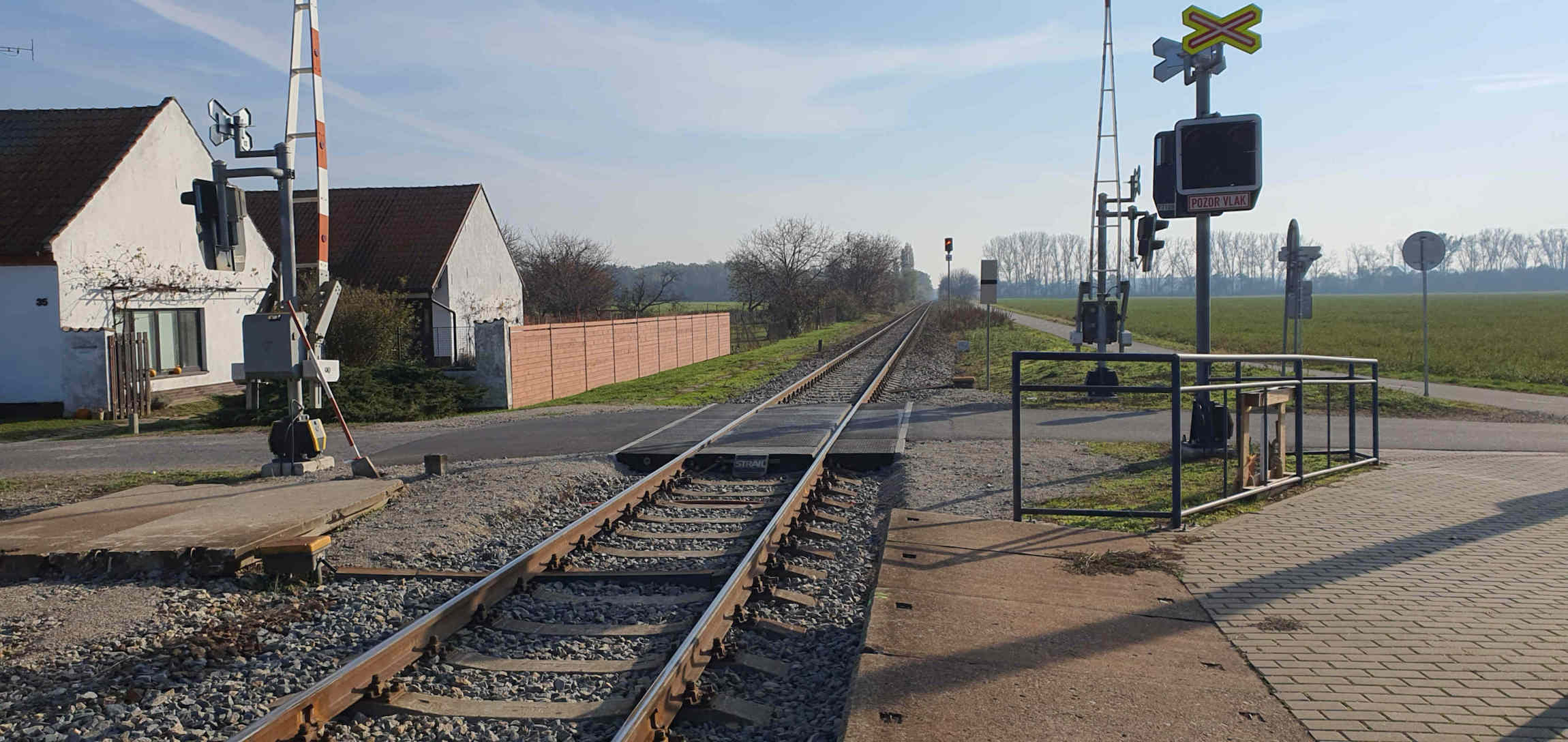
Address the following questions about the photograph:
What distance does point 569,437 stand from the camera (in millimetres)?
14930

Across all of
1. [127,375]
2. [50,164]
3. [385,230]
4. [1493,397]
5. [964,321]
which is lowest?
[1493,397]

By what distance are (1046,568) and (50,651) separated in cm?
571

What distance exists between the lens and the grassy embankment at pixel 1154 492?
8.92 meters

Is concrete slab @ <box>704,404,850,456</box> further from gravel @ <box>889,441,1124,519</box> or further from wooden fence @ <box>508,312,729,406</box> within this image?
wooden fence @ <box>508,312,729,406</box>

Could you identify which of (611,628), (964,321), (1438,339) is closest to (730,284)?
(964,321)

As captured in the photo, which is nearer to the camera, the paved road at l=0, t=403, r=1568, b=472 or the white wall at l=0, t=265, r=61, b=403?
the paved road at l=0, t=403, r=1568, b=472

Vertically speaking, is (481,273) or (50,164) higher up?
(50,164)

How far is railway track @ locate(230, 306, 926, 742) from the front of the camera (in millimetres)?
4770

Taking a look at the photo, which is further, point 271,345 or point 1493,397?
point 1493,397

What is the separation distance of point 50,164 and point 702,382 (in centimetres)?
1550

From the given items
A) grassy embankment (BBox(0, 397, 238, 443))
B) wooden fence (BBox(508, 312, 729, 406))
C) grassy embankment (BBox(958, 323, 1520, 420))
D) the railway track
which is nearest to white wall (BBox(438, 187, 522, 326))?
wooden fence (BBox(508, 312, 729, 406))

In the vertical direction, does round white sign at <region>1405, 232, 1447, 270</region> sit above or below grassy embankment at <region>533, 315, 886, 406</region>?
above

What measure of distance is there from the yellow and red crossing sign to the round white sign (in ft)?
37.2

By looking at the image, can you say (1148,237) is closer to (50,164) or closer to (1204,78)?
(1204,78)
